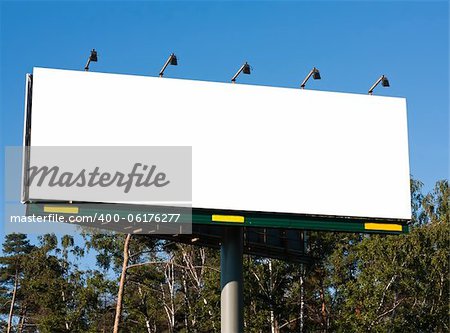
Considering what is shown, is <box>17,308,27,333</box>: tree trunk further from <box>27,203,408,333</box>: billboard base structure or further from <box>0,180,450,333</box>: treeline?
<box>27,203,408,333</box>: billboard base structure

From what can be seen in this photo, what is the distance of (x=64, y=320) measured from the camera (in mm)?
39781

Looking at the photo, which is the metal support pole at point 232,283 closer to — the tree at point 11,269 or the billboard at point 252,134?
the billboard at point 252,134

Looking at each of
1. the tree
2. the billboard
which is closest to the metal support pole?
the billboard

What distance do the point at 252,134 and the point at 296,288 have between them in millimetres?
21368

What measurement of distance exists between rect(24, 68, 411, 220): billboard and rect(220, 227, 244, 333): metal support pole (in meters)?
0.79

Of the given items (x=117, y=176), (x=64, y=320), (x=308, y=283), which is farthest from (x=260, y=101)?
(x=64, y=320)

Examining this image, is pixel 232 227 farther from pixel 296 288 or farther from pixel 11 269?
pixel 11 269

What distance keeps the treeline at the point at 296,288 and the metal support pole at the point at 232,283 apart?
44.2 feet

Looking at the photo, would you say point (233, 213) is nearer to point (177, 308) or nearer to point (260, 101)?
point (260, 101)

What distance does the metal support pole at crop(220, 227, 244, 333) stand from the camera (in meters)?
15.9

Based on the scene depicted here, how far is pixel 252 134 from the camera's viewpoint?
1683 cm

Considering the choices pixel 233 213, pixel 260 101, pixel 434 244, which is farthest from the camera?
pixel 434 244

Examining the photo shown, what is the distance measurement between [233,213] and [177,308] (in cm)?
2722

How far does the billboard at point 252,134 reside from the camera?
15.8 m
